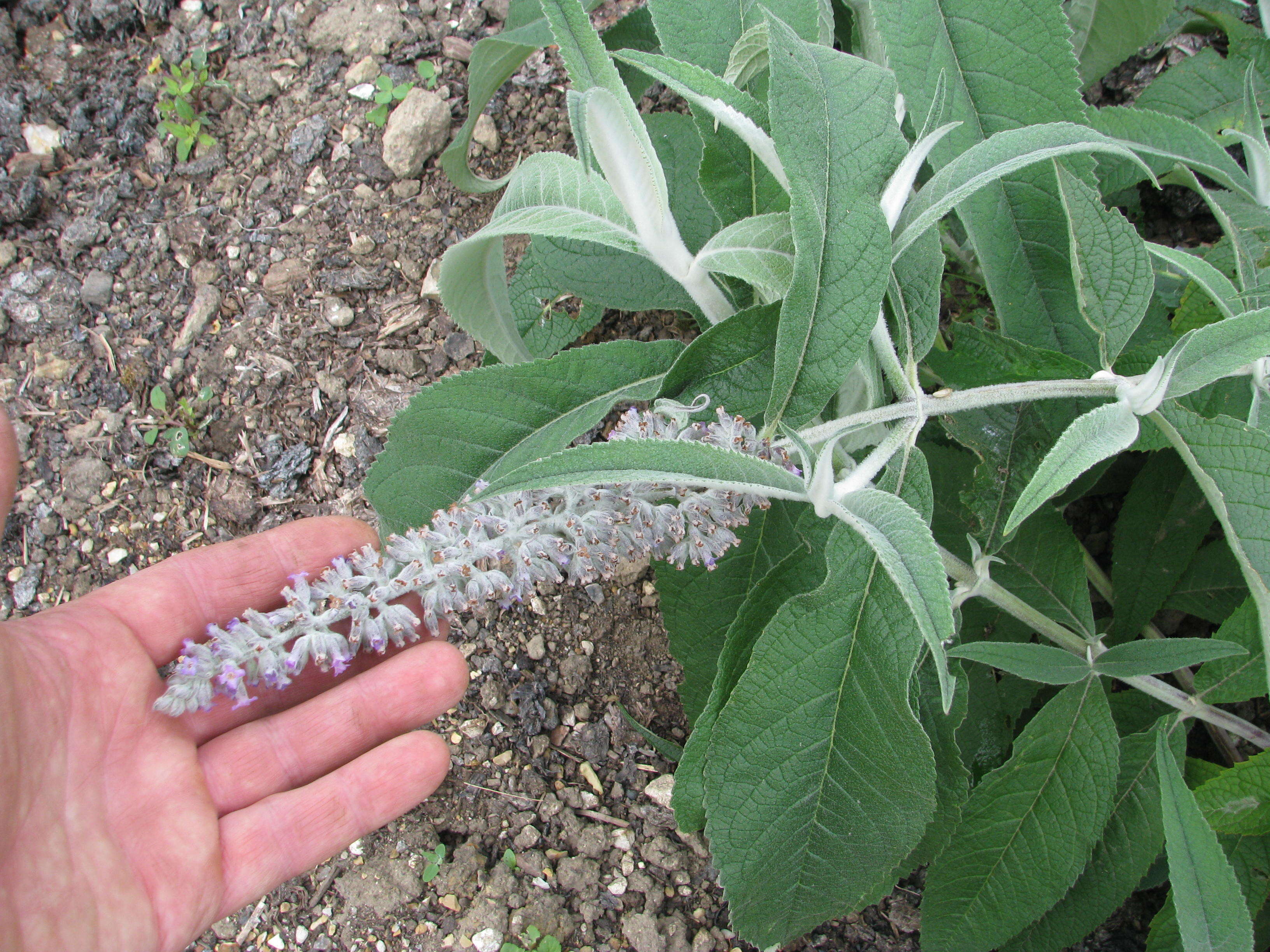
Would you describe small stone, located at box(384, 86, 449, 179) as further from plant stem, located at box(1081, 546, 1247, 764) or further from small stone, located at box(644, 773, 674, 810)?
plant stem, located at box(1081, 546, 1247, 764)

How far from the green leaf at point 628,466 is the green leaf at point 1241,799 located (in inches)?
42.8

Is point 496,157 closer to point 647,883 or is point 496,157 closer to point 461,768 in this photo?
→ point 461,768

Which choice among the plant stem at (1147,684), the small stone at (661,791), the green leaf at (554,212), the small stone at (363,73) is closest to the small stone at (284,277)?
the small stone at (363,73)

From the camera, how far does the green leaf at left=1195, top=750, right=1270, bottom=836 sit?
1.46 m

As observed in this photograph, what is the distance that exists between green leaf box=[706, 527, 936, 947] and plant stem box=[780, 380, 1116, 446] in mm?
164

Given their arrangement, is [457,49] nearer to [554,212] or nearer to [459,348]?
[459,348]

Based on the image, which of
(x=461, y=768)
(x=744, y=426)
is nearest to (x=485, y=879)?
(x=461, y=768)

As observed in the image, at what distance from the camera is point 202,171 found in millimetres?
2650

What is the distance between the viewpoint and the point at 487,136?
8.43 ft

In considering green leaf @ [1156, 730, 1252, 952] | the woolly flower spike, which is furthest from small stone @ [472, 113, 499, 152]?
green leaf @ [1156, 730, 1252, 952]

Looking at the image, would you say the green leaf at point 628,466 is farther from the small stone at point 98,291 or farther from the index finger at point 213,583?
the small stone at point 98,291

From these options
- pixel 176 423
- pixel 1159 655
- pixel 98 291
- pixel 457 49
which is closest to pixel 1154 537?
pixel 1159 655

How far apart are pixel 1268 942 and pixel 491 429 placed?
1.75 metres

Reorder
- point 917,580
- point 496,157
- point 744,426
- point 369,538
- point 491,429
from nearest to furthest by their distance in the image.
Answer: point 917,580 → point 744,426 → point 491,429 → point 369,538 → point 496,157
